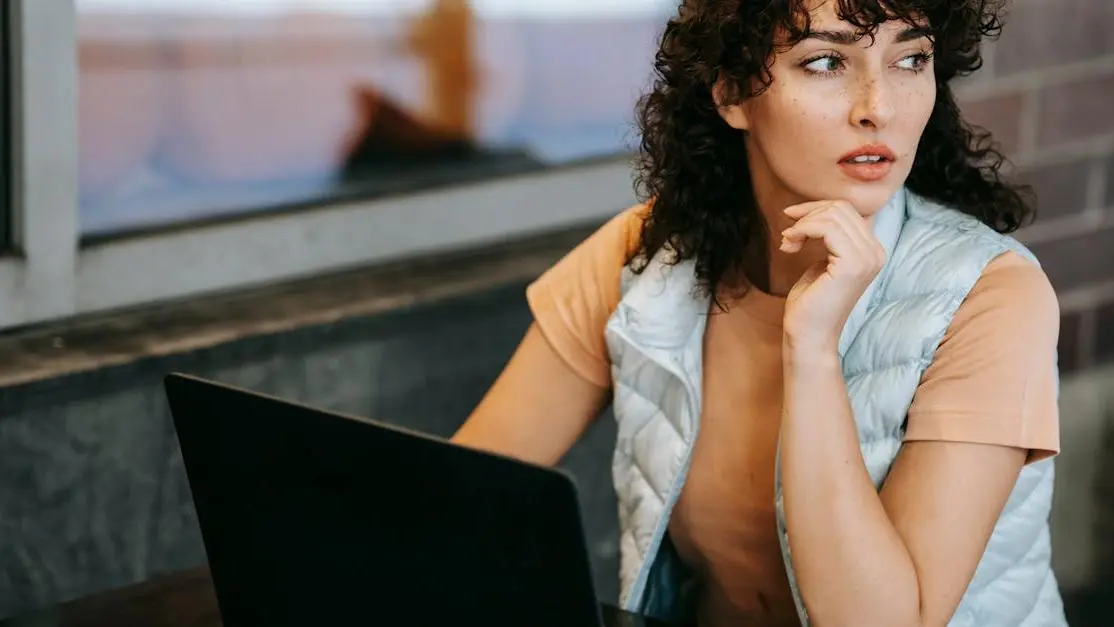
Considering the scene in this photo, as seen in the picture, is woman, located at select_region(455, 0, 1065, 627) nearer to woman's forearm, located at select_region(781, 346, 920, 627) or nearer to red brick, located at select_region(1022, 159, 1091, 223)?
woman's forearm, located at select_region(781, 346, 920, 627)

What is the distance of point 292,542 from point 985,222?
747 millimetres

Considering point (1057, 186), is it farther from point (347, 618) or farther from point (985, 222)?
point (347, 618)

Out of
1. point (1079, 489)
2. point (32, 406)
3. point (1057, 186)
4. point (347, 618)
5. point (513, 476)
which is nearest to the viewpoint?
point (513, 476)

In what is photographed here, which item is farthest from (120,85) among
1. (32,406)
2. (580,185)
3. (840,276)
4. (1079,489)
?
(1079,489)

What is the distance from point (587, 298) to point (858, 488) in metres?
0.44

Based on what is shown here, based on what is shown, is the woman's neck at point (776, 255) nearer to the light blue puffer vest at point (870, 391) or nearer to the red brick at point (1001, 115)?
the light blue puffer vest at point (870, 391)

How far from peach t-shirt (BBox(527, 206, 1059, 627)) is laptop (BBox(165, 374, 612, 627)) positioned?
0.43 metres

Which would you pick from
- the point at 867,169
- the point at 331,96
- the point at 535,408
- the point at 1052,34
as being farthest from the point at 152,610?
the point at 1052,34

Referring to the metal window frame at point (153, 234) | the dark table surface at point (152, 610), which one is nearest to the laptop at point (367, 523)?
the dark table surface at point (152, 610)

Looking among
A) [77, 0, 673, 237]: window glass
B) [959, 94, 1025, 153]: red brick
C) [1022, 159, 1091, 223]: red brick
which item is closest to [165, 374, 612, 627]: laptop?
[77, 0, 673, 237]: window glass

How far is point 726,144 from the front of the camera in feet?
5.15

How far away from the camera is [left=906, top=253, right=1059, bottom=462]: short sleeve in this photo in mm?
1314

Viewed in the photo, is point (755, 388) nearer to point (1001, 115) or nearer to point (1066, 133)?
point (1001, 115)

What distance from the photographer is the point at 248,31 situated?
2.06m
